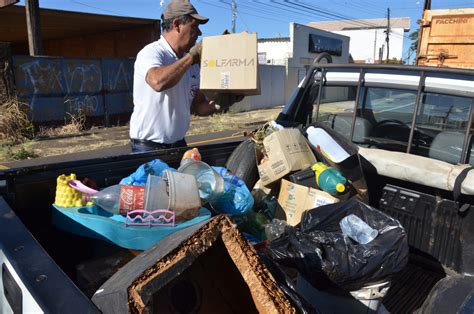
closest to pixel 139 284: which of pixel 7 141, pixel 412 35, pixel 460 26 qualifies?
pixel 460 26

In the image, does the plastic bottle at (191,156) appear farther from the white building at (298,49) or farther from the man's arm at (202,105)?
the white building at (298,49)

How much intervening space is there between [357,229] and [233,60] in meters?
1.62

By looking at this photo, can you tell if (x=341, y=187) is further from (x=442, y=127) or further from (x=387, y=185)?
(x=442, y=127)

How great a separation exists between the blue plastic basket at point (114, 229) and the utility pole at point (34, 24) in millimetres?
12084

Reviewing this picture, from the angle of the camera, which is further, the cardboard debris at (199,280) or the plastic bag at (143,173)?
the plastic bag at (143,173)

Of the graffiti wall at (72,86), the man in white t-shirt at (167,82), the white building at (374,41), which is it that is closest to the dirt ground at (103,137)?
the graffiti wall at (72,86)

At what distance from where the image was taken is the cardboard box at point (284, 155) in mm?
2600

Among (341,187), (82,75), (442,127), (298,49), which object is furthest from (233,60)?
(298,49)

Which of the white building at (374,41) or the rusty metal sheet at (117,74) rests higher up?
the white building at (374,41)

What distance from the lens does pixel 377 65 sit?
9.41 ft

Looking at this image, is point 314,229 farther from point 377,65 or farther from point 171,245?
point 377,65

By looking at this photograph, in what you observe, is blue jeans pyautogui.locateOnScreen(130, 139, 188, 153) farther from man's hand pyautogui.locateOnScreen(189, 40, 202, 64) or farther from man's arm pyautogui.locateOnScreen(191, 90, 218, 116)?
man's hand pyautogui.locateOnScreen(189, 40, 202, 64)

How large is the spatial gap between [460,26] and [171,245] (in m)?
10.1

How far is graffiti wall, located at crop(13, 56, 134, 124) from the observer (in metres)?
12.1
